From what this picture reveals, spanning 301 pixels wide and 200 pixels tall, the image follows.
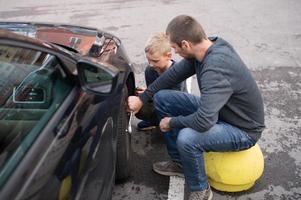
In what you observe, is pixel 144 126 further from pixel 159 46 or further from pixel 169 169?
pixel 159 46

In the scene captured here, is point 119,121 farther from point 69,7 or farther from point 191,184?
point 69,7

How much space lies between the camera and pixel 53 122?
1991 millimetres

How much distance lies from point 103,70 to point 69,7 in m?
6.98

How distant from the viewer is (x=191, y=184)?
314 centimetres

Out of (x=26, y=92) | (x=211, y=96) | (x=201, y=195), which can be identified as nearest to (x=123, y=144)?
(x=201, y=195)

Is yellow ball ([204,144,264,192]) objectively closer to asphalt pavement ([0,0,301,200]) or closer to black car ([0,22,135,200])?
asphalt pavement ([0,0,301,200])

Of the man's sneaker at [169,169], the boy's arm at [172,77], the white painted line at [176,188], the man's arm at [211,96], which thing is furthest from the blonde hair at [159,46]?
the white painted line at [176,188]

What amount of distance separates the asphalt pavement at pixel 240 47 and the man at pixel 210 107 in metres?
0.49

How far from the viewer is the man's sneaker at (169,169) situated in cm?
353

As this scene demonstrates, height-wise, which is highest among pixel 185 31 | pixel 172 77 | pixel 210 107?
pixel 185 31

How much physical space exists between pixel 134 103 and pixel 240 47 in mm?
3184

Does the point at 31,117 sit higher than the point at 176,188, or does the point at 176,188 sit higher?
the point at 31,117

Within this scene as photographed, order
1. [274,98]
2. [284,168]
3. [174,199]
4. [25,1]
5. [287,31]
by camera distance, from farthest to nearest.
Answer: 1. [25,1]
2. [287,31]
3. [274,98]
4. [284,168]
5. [174,199]

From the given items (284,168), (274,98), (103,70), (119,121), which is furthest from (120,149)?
(274,98)
